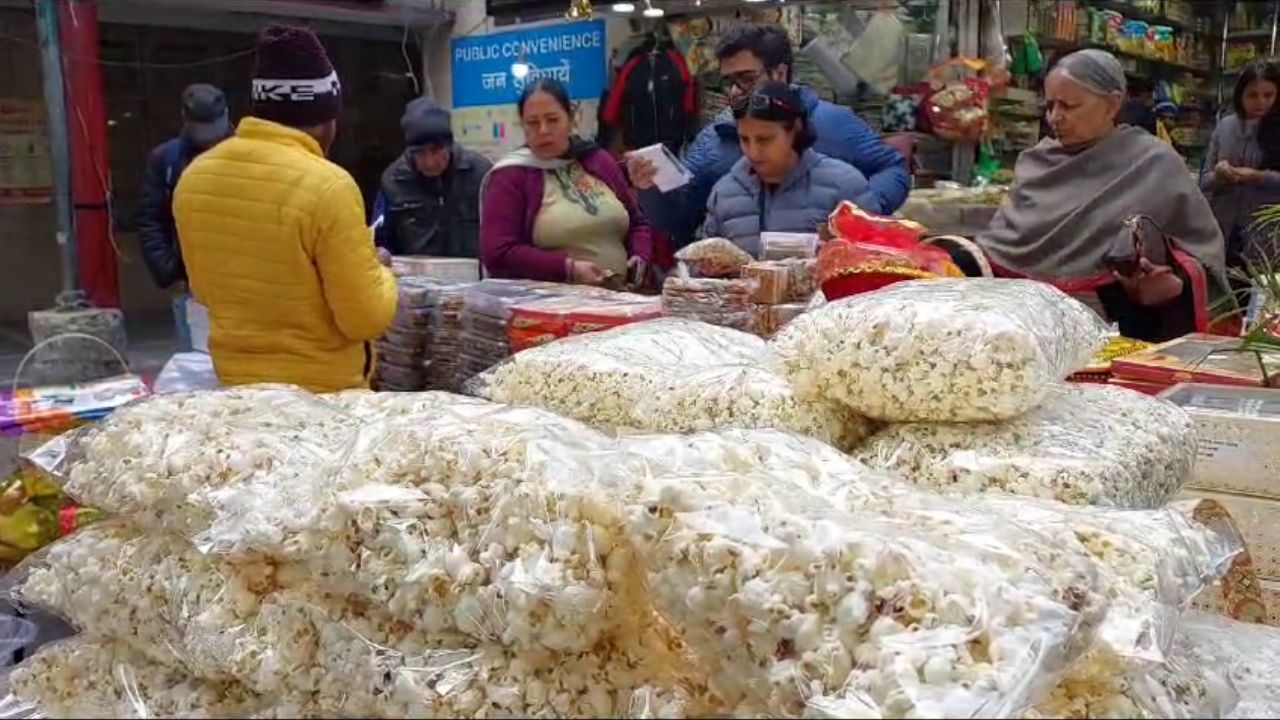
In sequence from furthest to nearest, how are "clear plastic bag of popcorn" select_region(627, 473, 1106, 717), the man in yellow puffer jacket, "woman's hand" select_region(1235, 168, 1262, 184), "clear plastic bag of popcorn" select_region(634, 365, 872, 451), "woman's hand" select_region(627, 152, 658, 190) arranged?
"woman's hand" select_region(1235, 168, 1262, 184) → "woman's hand" select_region(627, 152, 658, 190) → the man in yellow puffer jacket → "clear plastic bag of popcorn" select_region(634, 365, 872, 451) → "clear plastic bag of popcorn" select_region(627, 473, 1106, 717)

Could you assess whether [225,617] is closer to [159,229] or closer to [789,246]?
[789,246]

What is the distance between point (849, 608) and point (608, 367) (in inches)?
31.0

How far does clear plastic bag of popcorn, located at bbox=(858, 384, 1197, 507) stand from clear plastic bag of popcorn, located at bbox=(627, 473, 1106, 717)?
35 centimetres

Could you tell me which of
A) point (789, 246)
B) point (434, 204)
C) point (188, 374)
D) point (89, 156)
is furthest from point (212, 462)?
point (89, 156)

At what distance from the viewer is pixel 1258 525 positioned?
1554 mm

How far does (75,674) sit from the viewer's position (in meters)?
1.13

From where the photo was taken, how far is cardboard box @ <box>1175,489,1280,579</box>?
1.52 metres

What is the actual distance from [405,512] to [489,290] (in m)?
1.97

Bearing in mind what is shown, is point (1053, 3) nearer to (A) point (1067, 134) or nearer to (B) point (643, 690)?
(A) point (1067, 134)

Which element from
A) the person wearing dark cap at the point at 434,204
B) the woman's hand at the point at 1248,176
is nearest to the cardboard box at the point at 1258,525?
the person wearing dark cap at the point at 434,204

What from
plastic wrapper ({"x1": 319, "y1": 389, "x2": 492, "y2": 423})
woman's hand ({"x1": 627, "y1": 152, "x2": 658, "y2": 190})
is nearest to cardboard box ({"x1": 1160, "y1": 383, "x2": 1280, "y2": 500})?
plastic wrapper ({"x1": 319, "y1": 389, "x2": 492, "y2": 423})

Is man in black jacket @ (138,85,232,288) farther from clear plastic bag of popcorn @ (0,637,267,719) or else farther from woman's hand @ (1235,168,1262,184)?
woman's hand @ (1235,168,1262,184)

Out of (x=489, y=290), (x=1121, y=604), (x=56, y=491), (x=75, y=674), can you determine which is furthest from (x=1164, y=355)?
(x=56, y=491)

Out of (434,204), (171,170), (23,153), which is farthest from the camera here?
(23,153)
